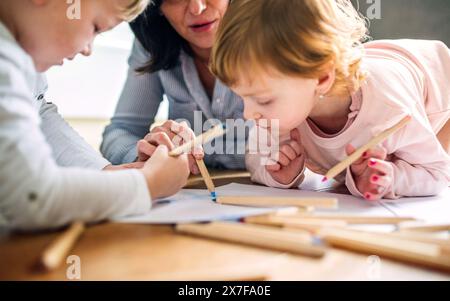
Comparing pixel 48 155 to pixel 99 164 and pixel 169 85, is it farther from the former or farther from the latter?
pixel 169 85

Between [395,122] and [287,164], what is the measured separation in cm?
18

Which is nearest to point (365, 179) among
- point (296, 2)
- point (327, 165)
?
point (327, 165)

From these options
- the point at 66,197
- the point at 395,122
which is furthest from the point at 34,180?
the point at 395,122

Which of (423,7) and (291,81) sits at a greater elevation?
(423,7)

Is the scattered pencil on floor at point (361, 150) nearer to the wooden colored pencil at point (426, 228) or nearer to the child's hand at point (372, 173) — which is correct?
the child's hand at point (372, 173)

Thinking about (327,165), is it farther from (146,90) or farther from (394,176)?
(146,90)

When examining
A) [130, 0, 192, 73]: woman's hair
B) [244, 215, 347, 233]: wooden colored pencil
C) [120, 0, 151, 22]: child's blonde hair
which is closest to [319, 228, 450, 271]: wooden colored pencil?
[244, 215, 347, 233]: wooden colored pencil

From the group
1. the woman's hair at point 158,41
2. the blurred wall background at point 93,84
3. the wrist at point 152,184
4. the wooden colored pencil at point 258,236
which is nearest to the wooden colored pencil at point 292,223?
the wooden colored pencil at point 258,236

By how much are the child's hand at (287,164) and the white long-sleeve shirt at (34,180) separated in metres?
0.30

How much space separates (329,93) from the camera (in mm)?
735

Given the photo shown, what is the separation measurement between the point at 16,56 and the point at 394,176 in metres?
0.51
